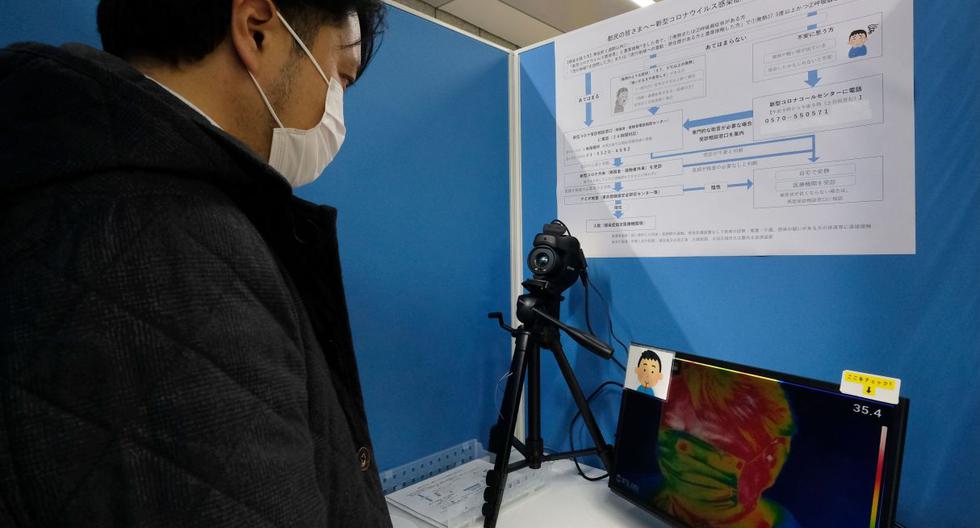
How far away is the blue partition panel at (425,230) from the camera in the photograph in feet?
3.54

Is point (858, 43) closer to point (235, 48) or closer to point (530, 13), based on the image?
point (235, 48)

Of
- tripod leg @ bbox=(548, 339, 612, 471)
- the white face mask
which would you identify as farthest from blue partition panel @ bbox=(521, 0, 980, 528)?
the white face mask

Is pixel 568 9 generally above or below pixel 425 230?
above

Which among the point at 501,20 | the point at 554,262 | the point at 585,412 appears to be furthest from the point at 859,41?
the point at 501,20

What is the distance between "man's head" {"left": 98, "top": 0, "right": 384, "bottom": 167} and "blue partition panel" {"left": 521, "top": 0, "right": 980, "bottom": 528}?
852 mm

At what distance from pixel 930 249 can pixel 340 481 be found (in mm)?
959

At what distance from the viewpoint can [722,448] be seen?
0.85m

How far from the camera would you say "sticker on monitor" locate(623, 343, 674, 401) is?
0.96 m

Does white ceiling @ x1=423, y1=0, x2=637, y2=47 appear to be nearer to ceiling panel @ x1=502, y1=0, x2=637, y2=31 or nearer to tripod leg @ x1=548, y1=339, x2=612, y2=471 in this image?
ceiling panel @ x1=502, y1=0, x2=637, y2=31

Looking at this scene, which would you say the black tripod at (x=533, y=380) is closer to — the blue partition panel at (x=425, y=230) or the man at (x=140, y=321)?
the blue partition panel at (x=425, y=230)

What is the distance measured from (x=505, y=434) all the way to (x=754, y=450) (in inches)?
17.9

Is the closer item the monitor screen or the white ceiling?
the monitor screen

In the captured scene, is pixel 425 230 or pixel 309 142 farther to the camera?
pixel 425 230

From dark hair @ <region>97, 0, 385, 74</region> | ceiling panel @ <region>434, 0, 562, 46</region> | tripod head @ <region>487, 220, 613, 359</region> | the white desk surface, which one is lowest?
the white desk surface
